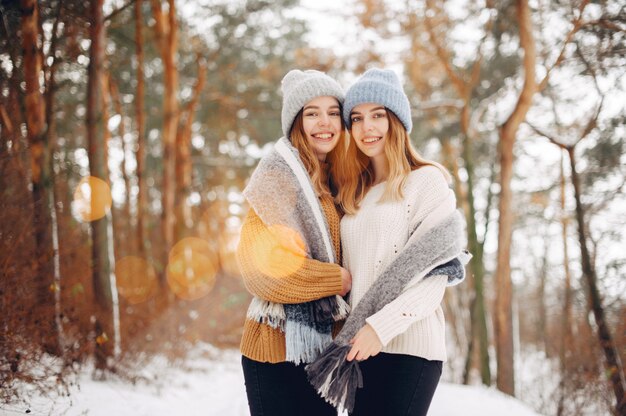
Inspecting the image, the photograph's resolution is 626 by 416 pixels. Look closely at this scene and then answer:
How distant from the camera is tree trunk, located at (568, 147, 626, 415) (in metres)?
6.60

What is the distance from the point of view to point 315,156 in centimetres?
269

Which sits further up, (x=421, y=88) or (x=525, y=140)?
(x=421, y=88)

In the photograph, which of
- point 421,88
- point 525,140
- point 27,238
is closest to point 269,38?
point 421,88

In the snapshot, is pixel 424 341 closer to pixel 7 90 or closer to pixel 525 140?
pixel 7 90

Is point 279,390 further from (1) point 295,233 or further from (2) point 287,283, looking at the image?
(1) point 295,233

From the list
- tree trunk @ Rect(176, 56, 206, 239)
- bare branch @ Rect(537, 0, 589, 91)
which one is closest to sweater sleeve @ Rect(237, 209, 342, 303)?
bare branch @ Rect(537, 0, 589, 91)

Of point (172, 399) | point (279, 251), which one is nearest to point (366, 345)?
point (279, 251)

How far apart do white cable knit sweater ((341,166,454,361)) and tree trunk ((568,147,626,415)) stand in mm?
5592

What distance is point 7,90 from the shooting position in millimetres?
5328

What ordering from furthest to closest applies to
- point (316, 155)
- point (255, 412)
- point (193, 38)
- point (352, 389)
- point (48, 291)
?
1. point (193, 38)
2. point (48, 291)
3. point (316, 155)
4. point (255, 412)
5. point (352, 389)

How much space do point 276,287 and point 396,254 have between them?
563mm

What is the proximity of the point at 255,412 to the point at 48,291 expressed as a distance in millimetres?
3239

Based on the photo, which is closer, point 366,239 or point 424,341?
point 424,341

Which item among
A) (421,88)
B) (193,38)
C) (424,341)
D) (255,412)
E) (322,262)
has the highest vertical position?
(193,38)
